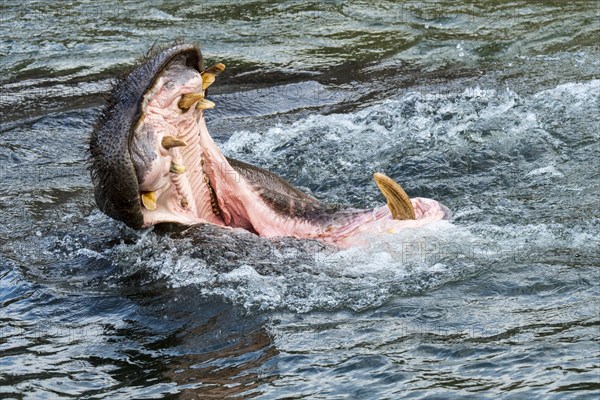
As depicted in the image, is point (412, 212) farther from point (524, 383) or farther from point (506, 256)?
point (524, 383)

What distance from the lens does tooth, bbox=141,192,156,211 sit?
4.59 m

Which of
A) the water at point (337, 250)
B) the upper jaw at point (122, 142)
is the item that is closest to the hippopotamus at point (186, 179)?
the upper jaw at point (122, 142)

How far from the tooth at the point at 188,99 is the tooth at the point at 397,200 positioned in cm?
92

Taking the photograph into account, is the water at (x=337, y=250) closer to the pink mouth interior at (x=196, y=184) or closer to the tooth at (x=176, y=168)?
the pink mouth interior at (x=196, y=184)

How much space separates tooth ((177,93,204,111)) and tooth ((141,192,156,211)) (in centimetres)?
42

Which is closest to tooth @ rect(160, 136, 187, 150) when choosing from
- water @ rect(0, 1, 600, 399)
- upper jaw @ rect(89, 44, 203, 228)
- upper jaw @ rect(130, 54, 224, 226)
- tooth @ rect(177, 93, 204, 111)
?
upper jaw @ rect(130, 54, 224, 226)

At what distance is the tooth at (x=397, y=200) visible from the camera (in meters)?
4.98

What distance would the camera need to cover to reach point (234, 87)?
30.4ft

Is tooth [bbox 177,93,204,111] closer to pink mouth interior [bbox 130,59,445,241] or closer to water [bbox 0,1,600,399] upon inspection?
pink mouth interior [bbox 130,59,445,241]

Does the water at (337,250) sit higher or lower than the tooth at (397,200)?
lower

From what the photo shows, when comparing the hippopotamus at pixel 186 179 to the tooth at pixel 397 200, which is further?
the tooth at pixel 397 200

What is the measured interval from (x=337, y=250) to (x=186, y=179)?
79 cm

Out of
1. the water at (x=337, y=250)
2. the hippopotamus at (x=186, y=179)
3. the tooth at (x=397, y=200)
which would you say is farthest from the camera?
the tooth at (x=397, y=200)

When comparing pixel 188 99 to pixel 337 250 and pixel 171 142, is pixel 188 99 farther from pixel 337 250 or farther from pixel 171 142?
pixel 337 250
